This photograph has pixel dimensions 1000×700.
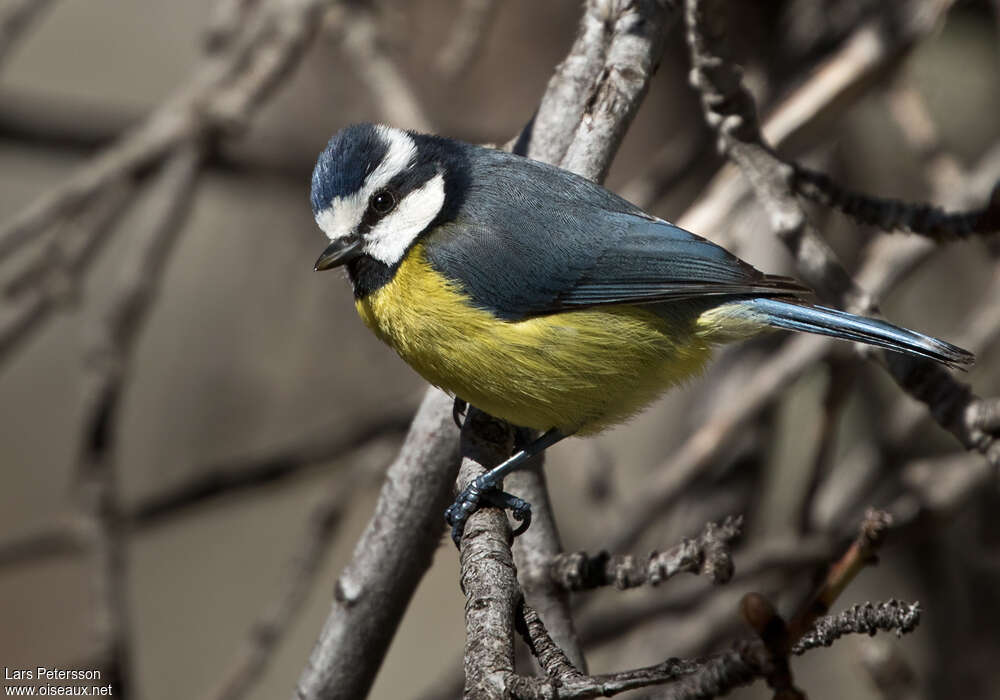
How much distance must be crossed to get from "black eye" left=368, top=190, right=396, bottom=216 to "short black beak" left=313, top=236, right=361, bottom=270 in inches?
3.1

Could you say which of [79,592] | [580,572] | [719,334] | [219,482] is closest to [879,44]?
[719,334]

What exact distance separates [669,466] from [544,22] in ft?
6.48

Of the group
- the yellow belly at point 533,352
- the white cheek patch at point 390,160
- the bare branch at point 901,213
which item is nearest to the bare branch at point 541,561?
the yellow belly at point 533,352

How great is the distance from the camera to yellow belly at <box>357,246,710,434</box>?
2002 mm

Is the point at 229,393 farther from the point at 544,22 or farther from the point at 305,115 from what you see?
the point at 544,22

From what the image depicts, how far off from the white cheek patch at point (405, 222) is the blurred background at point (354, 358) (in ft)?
2.57

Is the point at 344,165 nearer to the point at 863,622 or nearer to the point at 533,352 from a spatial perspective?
the point at 533,352

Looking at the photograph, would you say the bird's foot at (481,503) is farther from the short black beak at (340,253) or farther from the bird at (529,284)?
the short black beak at (340,253)

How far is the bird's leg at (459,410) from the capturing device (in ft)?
6.40

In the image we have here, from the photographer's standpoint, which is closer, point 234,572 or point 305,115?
point 305,115

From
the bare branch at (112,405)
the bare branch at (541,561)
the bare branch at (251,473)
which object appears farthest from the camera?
the bare branch at (251,473)

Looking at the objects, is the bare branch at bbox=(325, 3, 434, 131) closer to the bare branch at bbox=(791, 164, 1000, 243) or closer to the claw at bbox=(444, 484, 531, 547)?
the bare branch at bbox=(791, 164, 1000, 243)

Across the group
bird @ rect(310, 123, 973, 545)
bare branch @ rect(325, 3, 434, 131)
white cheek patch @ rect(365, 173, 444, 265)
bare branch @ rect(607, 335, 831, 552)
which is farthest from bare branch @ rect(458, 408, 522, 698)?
bare branch @ rect(325, 3, 434, 131)

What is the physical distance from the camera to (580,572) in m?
1.72
